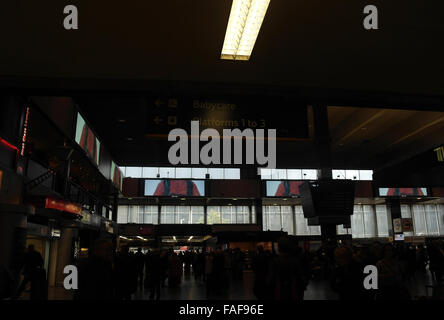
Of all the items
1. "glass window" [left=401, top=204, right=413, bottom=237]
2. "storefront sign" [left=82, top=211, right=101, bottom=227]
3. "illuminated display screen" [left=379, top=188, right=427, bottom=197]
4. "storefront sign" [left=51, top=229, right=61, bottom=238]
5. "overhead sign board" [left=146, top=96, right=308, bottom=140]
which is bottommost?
"storefront sign" [left=51, top=229, right=61, bottom=238]

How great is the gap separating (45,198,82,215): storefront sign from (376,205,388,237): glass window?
2718cm

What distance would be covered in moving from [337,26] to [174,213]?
26721 millimetres

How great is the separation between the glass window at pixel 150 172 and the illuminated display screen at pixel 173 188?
3.20 m

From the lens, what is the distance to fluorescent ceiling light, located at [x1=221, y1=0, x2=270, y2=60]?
3.10 m

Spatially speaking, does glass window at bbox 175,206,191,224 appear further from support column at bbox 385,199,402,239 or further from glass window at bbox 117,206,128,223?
support column at bbox 385,199,402,239

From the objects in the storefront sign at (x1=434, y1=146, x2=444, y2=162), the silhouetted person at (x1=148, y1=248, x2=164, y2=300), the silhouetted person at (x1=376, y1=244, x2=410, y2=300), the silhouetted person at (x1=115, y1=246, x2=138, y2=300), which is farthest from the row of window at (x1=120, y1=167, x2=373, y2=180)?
the silhouetted person at (x1=376, y1=244, x2=410, y2=300)

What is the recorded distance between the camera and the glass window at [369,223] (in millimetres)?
30906

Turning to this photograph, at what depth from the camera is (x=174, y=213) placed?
29.0 metres

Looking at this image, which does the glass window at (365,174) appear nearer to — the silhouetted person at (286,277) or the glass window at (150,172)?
the glass window at (150,172)

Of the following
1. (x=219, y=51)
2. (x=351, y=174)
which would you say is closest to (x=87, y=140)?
(x=219, y=51)

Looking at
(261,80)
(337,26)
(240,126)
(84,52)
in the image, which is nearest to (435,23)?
(337,26)

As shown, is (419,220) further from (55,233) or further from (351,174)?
(55,233)

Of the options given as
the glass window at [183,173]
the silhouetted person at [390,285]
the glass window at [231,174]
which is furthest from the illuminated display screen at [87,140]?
the glass window at [231,174]
